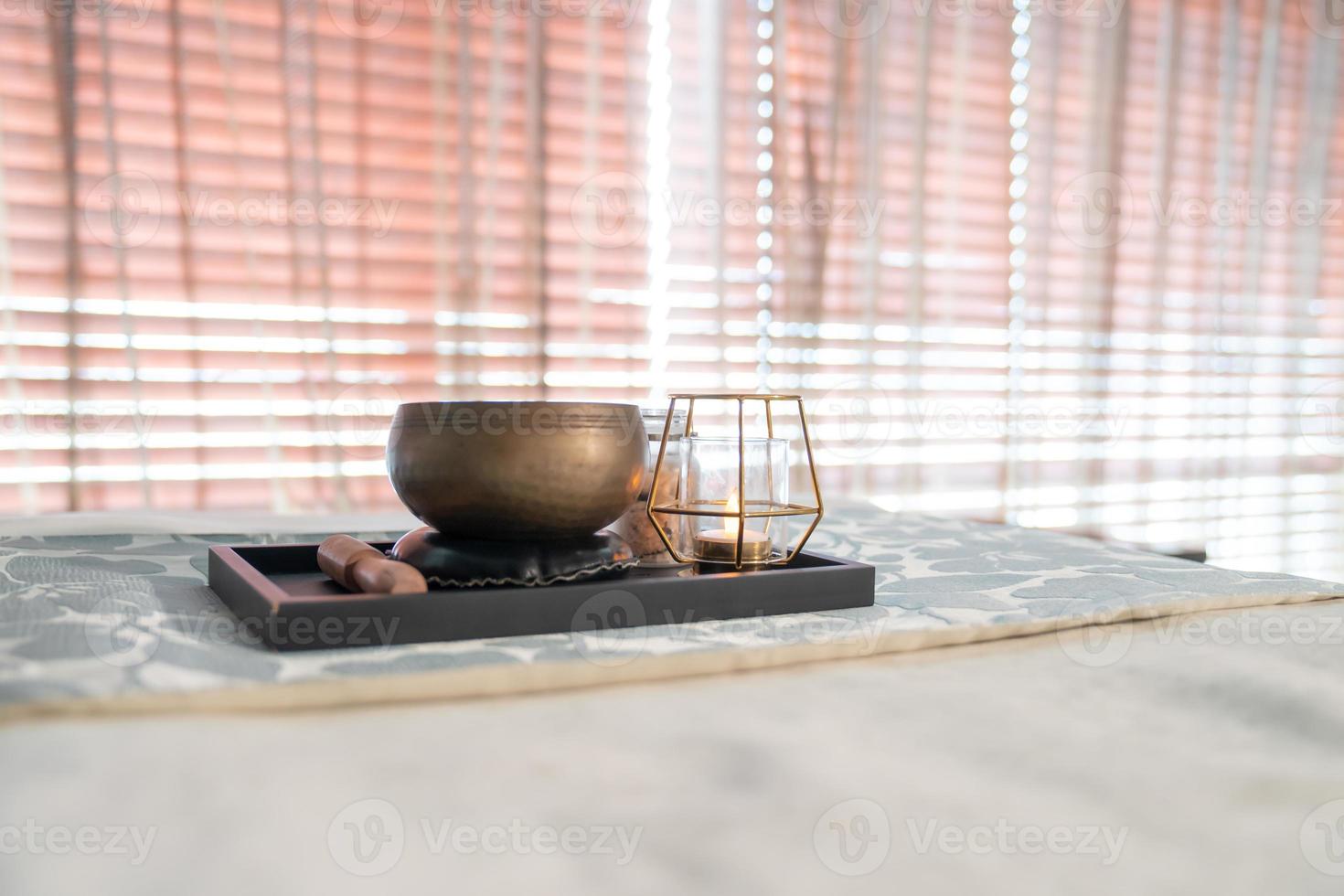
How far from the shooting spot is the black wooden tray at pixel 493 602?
555 mm

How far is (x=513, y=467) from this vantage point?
0.64 m

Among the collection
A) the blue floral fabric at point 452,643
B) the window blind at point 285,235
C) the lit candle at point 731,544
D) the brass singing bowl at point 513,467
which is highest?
the window blind at point 285,235

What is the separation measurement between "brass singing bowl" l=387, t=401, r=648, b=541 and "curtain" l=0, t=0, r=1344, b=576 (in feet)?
5.91

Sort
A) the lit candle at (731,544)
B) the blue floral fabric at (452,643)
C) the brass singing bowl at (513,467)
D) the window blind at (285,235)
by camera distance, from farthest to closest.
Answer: the window blind at (285,235) < the lit candle at (731,544) < the brass singing bowl at (513,467) < the blue floral fabric at (452,643)

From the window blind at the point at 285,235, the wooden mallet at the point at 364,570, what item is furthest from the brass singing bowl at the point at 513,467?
the window blind at the point at 285,235

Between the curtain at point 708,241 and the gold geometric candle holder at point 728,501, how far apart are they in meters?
1.75

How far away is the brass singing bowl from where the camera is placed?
25.2 inches

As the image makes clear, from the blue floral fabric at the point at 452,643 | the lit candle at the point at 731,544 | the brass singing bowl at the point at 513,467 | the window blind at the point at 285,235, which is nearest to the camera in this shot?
the blue floral fabric at the point at 452,643

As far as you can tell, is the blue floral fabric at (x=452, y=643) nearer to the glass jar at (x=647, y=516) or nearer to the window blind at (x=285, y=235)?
the glass jar at (x=647, y=516)

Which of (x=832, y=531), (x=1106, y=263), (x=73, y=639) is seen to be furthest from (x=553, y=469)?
(x=1106, y=263)

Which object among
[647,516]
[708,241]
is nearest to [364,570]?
[647,516]

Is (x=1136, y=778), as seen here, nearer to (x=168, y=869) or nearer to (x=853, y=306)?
(x=168, y=869)

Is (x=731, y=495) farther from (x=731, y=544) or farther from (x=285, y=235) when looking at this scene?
(x=285, y=235)

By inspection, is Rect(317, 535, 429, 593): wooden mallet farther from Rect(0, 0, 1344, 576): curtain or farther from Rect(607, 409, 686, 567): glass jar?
Rect(0, 0, 1344, 576): curtain
